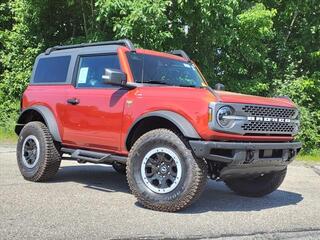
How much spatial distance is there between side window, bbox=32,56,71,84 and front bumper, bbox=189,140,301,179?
2893mm

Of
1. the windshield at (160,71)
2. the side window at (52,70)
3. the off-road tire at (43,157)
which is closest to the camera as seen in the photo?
Answer: the windshield at (160,71)

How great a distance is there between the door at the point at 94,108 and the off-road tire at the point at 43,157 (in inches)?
10.7

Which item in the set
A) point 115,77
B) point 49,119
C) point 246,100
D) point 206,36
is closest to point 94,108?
point 115,77

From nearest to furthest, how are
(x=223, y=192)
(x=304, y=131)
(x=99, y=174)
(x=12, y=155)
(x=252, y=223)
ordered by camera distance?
(x=252, y=223)
(x=223, y=192)
(x=99, y=174)
(x=12, y=155)
(x=304, y=131)

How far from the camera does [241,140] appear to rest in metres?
6.66

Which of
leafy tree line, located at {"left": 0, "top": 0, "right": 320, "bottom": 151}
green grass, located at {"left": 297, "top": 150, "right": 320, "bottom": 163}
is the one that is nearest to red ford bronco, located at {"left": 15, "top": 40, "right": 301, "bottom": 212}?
leafy tree line, located at {"left": 0, "top": 0, "right": 320, "bottom": 151}

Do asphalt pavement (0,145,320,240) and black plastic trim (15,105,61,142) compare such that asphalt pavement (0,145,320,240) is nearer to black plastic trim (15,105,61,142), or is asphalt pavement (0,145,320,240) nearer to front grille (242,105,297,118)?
black plastic trim (15,105,61,142)

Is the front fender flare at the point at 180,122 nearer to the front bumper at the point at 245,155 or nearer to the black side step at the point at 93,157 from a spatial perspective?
the front bumper at the point at 245,155

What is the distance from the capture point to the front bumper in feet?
20.9

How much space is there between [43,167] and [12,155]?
419 cm

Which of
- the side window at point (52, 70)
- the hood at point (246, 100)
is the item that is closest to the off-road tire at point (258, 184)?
the hood at point (246, 100)

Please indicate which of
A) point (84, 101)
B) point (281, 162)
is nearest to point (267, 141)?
point (281, 162)

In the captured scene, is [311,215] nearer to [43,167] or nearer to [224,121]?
[224,121]

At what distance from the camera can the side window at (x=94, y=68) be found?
7773 mm
